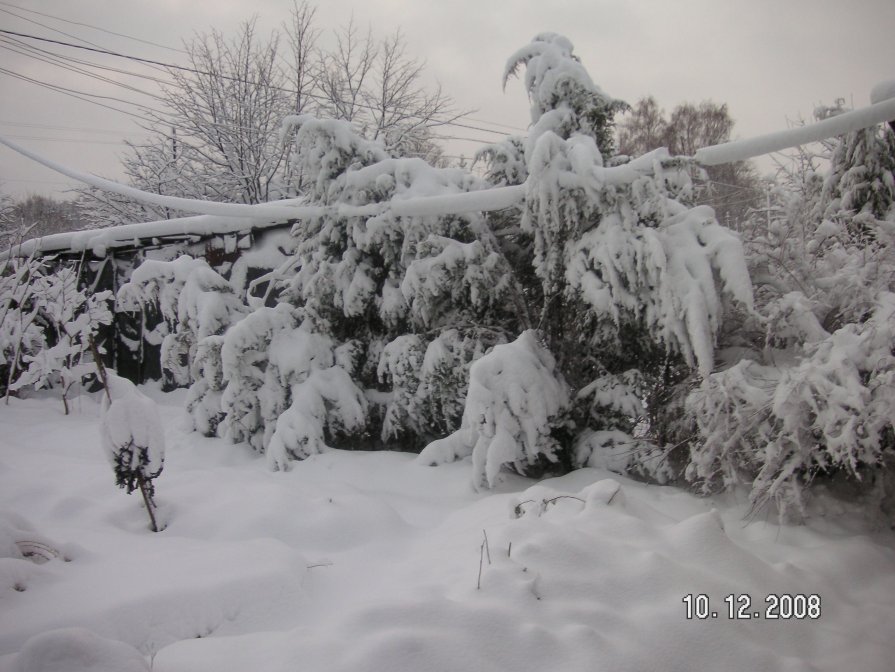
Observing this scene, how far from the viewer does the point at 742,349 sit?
10.1 ft

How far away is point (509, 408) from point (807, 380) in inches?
56.8

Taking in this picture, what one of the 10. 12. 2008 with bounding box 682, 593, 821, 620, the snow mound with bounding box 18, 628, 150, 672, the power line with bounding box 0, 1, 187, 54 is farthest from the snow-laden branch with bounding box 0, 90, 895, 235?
the snow mound with bounding box 18, 628, 150, 672

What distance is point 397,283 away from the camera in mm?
4086

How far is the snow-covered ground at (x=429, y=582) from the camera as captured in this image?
4.86 feet

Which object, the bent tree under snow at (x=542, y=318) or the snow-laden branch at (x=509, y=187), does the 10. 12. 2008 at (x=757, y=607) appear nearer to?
the bent tree under snow at (x=542, y=318)

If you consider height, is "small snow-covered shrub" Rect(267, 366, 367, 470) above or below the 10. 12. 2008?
above

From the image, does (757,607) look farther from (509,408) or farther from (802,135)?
(802,135)

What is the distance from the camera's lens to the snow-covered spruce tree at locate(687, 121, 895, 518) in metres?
2.25

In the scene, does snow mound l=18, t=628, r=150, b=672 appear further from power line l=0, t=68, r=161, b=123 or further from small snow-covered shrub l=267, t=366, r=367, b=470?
power line l=0, t=68, r=161, b=123

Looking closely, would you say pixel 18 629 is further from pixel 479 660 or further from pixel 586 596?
pixel 586 596

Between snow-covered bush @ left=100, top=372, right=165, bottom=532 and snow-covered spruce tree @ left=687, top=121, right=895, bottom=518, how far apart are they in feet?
9.18

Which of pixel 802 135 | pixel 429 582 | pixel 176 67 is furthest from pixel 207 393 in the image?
pixel 176 67

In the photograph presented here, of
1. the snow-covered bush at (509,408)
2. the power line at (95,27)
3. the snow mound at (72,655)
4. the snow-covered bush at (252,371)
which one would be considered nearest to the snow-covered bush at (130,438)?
the snow-covered bush at (252,371)

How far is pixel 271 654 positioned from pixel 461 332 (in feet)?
8.14
